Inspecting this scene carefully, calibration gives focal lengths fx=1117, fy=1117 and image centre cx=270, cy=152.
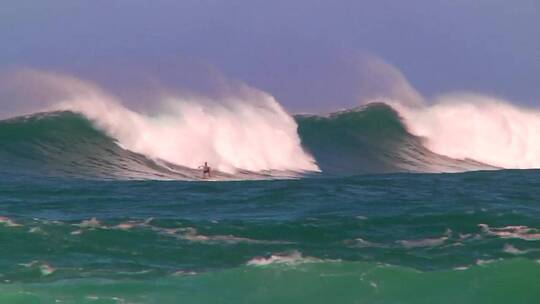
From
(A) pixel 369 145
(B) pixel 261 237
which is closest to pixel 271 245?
(B) pixel 261 237

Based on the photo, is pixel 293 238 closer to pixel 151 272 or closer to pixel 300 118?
pixel 151 272

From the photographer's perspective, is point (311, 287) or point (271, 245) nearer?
point (311, 287)

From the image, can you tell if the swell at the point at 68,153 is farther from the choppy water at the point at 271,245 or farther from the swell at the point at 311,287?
the swell at the point at 311,287

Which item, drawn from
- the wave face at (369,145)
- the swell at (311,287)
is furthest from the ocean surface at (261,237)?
the wave face at (369,145)

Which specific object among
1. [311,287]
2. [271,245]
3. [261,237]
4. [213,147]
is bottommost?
[311,287]

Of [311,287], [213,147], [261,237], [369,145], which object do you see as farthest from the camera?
[213,147]

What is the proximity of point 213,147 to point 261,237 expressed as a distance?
58.4ft

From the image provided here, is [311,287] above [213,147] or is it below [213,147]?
below

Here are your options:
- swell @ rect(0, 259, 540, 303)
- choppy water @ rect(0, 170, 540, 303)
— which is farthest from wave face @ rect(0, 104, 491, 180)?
swell @ rect(0, 259, 540, 303)

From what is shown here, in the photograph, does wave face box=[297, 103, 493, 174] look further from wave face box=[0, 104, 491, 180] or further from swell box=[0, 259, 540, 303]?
swell box=[0, 259, 540, 303]

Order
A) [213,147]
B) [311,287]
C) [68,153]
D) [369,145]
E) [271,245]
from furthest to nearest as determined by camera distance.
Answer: [213,147]
[369,145]
[68,153]
[271,245]
[311,287]

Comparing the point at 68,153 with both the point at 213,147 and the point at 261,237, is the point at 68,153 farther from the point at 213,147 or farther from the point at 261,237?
the point at 261,237

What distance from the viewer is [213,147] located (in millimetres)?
33906

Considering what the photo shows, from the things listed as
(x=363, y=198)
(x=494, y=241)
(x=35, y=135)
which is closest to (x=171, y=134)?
(x=35, y=135)
